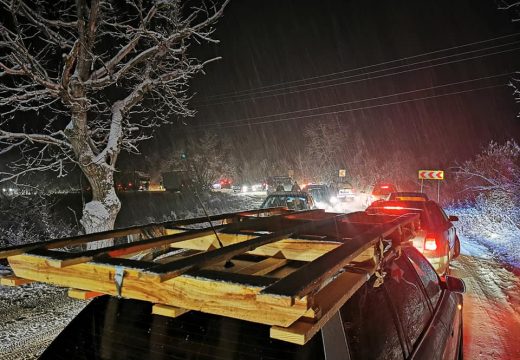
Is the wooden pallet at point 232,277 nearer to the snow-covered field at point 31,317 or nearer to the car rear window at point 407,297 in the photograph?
the car rear window at point 407,297

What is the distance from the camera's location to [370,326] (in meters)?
1.99

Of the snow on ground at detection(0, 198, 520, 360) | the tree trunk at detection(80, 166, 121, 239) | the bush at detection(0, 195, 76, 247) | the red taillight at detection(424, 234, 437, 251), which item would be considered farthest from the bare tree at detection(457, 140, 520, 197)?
the bush at detection(0, 195, 76, 247)

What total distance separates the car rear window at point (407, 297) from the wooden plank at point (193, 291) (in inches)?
54.2

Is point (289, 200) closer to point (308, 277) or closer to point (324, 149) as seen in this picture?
point (308, 277)

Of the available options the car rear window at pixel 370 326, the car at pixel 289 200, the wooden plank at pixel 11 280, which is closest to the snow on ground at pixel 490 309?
the car rear window at pixel 370 326

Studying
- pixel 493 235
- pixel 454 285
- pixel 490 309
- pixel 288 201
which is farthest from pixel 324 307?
pixel 493 235

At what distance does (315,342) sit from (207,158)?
2155 inches

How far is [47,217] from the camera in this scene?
41.7 ft

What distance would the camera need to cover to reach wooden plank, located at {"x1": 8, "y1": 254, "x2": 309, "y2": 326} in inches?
52.0

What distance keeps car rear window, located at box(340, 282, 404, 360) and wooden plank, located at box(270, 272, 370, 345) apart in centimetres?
20

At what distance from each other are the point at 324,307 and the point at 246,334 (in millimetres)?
513

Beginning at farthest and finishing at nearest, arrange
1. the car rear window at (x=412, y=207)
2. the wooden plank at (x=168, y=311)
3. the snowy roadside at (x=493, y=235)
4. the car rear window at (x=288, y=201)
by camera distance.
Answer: the car rear window at (x=288, y=201), the snowy roadside at (x=493, y=235), the car rear window at (x=412, y=207), the wooden plank at (x=168, y=311)

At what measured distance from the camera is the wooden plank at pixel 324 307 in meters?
1.27

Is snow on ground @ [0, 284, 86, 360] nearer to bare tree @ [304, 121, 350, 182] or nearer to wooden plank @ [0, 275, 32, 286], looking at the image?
wooden plank @ [0, 275, 32, 286]
